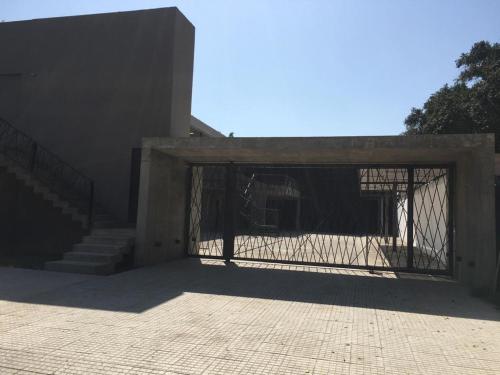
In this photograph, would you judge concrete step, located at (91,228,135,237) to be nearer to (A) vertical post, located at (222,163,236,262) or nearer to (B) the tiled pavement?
(B) the tiled pavement

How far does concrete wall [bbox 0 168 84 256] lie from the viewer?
12312mm

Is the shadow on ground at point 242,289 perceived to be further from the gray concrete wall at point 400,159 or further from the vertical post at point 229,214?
the vertical post at point 229,214

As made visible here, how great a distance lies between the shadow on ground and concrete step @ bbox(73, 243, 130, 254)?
28.8 inches

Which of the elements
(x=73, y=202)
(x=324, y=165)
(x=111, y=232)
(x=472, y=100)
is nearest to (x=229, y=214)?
(x=324, y=165)

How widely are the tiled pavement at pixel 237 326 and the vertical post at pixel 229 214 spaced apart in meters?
2.39

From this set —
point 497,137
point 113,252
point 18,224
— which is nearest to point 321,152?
point 113,252

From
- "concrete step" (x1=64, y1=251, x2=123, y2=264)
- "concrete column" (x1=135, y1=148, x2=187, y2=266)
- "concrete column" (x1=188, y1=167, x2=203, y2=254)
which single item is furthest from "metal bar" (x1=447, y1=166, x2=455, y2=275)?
"concrete step" (x1=64, y1=251, x2=123, y2=264)

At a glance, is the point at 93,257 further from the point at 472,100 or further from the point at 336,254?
the point at 472,100

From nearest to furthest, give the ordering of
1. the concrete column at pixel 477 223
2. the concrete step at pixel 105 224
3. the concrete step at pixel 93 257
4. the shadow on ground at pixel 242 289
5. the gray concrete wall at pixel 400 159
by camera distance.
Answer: the shadow on ground at pixel 242 289
the concrete column at pixel 477 223
the gray concrete wall at pixel 400 159
the concrete step at pixel 93 257
the concrete step at pixel 105 224

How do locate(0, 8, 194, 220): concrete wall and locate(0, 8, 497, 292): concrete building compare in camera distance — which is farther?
locate(0, 8, 194, 220): concrete wall

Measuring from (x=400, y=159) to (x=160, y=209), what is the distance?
5.91 metres

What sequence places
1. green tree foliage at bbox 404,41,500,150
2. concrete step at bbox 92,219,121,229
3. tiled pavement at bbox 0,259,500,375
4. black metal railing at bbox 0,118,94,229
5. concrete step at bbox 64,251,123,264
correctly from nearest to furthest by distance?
tiled pavement at bbox 0,259,500,375
concrete step at bbox 64,251,123,264
concrete step at bbox 92,219,121,229
black metal railing at bbox 0,118,94,229
green tree foliage at bbox 404,41,500,150

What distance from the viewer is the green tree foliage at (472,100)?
2272 centimetres

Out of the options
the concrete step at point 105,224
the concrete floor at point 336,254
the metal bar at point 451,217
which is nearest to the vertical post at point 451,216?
the metal bar at point 451,217
